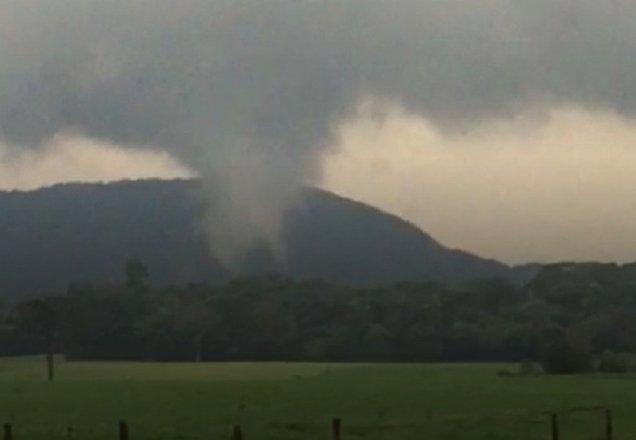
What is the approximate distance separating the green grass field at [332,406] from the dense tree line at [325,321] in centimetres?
3601

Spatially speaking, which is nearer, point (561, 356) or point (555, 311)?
point (561, 356)

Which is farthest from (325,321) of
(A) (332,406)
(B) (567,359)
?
(A) (332,406)

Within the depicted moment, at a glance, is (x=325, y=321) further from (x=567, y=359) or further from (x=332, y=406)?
(x=332, y=406)

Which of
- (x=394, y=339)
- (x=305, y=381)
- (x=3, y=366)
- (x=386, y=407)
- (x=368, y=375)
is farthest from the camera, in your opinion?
(x=394, y=339)

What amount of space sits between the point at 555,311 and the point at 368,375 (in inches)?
2168

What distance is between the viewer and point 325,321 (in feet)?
502

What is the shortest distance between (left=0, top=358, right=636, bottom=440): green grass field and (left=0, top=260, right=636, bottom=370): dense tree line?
36013 mm

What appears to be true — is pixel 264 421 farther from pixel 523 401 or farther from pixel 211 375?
pixel 211 375

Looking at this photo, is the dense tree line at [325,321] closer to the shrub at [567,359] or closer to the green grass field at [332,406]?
the shrub at [567,359]

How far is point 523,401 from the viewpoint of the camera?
206 ft

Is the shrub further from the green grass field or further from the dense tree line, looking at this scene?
the dense tree line

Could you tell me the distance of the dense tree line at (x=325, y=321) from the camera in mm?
139625

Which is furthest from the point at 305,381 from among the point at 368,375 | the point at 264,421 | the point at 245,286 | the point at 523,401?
the point at 245,286

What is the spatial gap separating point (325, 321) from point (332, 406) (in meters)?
94.2
